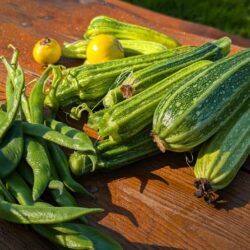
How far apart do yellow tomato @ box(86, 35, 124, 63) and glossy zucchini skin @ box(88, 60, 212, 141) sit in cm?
50

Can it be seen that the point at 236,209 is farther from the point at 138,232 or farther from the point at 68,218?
the point at 68,218

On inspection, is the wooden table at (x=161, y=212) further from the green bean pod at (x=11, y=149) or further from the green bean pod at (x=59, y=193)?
the green bean pod at (x=11, y=149)

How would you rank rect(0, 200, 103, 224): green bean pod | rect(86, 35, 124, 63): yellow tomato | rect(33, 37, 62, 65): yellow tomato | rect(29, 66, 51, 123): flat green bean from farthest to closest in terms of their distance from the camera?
1. rect(33, 37, 62, 65): yellow tomato
2. rect(86, 35, 124, 63): yellow tomato
3. rect(29, 66, 51, 123): flat green bean
4. rect(0, 200, 103, 224): green bean pod

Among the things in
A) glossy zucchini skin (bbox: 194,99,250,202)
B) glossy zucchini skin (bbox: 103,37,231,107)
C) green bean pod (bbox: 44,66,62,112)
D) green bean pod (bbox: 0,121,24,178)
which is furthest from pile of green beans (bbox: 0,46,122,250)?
glossy zucchini skin (bbox: 194,99,250,202)

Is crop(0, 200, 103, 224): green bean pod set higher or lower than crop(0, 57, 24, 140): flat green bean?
lower

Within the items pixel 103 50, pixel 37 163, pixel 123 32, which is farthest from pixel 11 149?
pixel 123 32

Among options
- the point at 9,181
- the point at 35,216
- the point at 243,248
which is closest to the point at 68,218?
the point at 35,216

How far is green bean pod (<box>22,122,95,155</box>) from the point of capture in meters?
2.02

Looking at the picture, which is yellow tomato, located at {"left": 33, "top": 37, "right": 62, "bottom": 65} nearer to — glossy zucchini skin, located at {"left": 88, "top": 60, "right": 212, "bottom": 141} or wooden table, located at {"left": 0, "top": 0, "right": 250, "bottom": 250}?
wooden table, located at {"left": 0, "top": 0, "right": 250, "bottom": 250}

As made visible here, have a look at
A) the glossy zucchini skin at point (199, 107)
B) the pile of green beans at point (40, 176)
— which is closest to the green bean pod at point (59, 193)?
the pile of green beans at point (40, 176)

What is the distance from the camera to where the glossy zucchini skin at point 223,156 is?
2.02m

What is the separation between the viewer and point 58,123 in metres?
2.23

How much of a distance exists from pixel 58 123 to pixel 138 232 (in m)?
0.60

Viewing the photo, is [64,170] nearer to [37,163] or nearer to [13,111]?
[37,163]
